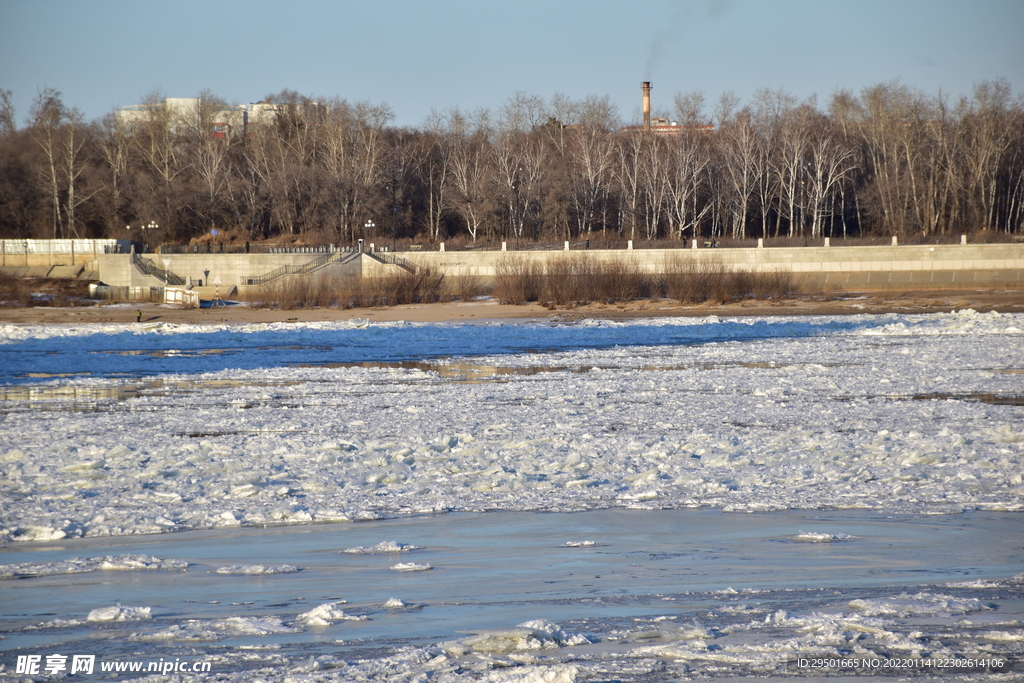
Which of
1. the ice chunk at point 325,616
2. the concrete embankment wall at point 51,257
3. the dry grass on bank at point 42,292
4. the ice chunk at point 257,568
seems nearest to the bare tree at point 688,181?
the concrete embankment wall at point 51,257

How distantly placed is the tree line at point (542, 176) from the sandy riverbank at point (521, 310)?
20.7 m

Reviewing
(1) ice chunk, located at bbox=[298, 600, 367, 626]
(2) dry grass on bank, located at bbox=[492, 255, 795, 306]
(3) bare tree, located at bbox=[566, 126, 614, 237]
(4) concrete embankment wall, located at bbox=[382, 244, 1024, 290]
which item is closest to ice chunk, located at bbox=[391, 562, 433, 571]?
(1) ice chunk, located at bbox=[298, 600, 367, 626]

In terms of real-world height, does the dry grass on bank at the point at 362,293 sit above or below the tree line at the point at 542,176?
below

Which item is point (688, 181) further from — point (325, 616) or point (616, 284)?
point (325, 616)

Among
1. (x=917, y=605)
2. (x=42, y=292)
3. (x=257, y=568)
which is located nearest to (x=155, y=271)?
(x=42, y=292)

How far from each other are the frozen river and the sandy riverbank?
72.5 ft

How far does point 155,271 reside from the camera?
61.0 metres

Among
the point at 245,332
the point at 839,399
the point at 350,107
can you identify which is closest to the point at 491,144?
the point at 350,107

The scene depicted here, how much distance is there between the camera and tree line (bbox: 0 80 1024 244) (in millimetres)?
65938

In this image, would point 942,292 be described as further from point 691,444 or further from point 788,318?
point 691,444

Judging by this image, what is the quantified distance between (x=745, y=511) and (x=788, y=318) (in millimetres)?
26969

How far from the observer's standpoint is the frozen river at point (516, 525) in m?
4.24

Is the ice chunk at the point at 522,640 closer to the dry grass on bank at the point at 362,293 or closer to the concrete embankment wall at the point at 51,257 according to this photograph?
the dry grass on bank at the point at 362,293

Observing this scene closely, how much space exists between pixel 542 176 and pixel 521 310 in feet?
106
